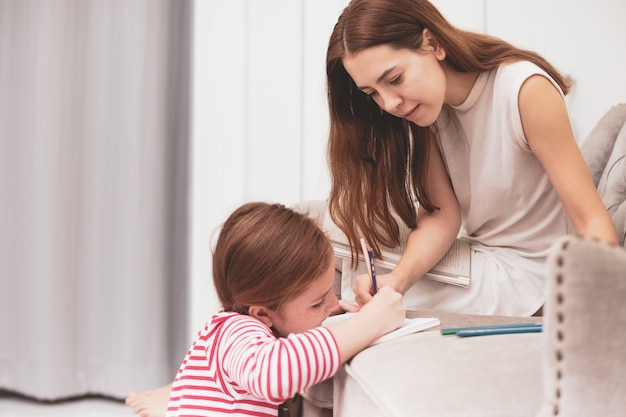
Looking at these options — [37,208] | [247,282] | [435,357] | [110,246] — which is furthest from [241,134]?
[435,357]

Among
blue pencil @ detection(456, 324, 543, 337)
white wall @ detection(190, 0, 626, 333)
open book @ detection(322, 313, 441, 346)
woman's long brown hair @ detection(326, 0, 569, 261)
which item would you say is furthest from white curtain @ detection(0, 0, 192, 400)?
blue pencil @ detection(456, 324, 543, 337)

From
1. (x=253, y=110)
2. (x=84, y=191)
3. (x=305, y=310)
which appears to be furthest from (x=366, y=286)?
(x=84, y=191)

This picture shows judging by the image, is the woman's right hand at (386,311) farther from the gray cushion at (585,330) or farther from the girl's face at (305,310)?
the gray cushion at (585,330)

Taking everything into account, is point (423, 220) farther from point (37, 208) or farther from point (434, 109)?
Result: point (37, 208)

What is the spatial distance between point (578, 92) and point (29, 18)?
1.83 meters

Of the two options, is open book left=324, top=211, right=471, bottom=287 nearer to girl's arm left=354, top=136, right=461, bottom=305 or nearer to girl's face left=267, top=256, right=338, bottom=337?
girl's arm left=354, top=136, right=461, bottom=305

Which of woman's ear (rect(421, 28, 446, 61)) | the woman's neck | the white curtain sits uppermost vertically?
woman's ear (rect(421, 28, 446, 61))

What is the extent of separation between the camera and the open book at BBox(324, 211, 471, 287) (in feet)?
4.55

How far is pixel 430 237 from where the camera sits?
140cm

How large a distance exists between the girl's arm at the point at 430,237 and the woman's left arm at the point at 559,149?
280mm

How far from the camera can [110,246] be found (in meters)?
2.18

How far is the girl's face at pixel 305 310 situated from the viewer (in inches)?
40.5

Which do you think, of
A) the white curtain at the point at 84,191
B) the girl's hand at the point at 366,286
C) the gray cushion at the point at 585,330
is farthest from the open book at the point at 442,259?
the white curtain at the point at 84,191

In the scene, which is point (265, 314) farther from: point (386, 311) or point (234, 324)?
point (386, 311)
